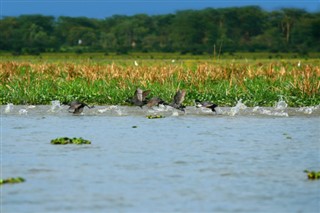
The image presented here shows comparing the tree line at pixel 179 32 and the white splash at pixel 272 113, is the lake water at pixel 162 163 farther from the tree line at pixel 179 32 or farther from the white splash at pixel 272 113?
the tree line at pixel 179 32

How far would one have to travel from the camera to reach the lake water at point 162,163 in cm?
666

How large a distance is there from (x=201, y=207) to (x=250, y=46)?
284ft

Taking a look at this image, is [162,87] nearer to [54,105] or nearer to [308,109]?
[54,105]

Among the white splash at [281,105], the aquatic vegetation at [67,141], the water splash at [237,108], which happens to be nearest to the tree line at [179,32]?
the white splash at [281,105]

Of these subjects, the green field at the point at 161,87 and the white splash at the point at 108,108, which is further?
the green field at the point at 161,87

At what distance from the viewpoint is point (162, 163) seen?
8578 millimetres

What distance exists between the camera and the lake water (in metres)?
6.66

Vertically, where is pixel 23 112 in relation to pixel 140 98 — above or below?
below

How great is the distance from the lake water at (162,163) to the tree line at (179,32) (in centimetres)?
7269

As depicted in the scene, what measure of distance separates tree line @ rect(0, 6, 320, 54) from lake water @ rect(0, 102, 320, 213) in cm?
7269

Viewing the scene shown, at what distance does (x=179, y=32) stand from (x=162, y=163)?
316 ft

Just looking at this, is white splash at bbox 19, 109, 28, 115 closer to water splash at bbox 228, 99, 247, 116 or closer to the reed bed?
the reed bed

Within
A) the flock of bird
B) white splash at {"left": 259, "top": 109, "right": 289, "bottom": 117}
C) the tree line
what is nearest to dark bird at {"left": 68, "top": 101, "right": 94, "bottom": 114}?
the flock of bird

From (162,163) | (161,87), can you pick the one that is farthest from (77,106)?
(162,163)
